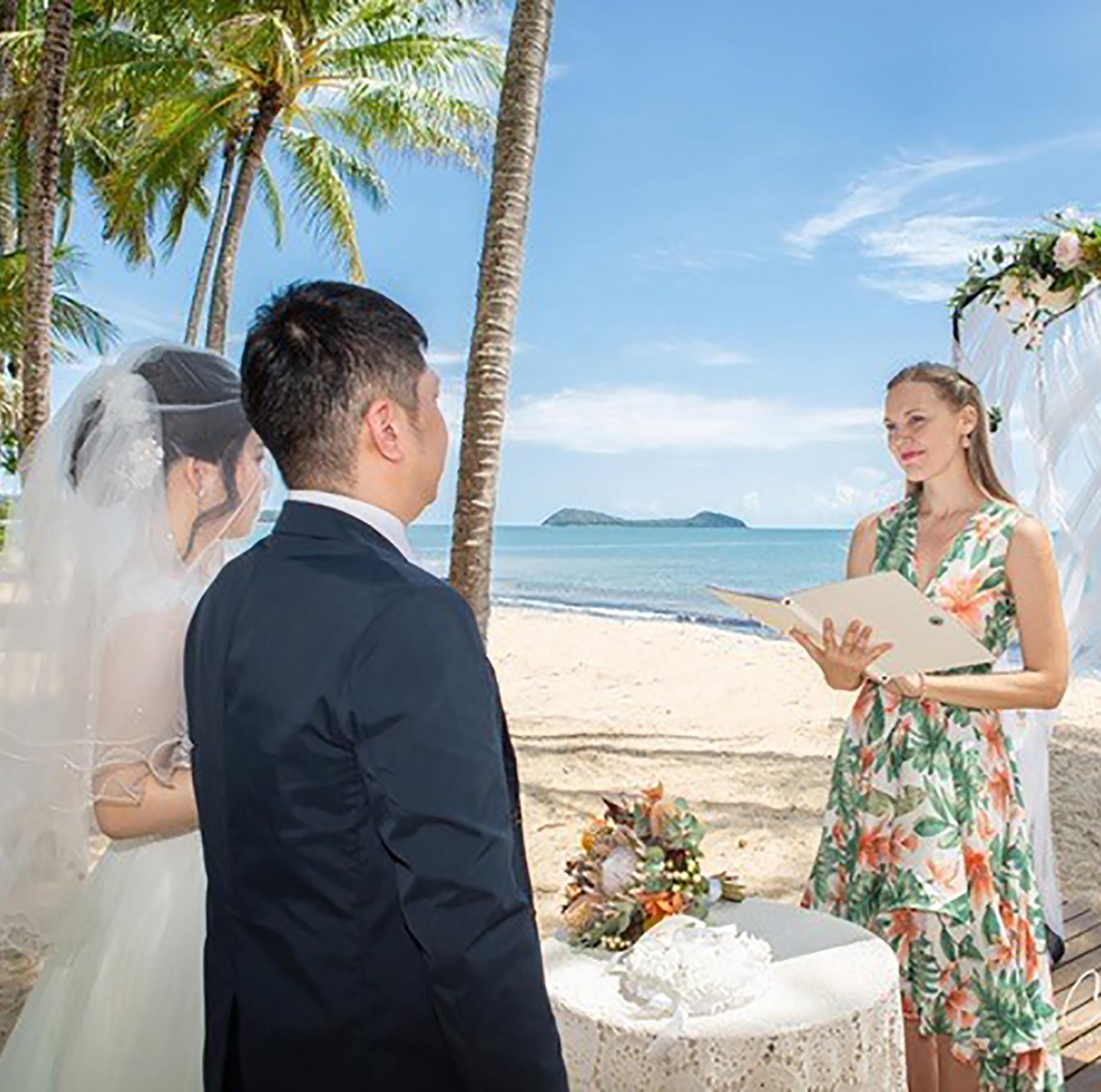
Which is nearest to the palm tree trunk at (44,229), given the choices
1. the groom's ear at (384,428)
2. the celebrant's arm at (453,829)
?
the groom's ear at (384,428)

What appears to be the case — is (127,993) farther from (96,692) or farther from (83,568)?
(83,568)

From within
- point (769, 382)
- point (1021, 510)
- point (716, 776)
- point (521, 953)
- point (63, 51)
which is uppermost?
point (769, 382)

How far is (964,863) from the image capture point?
3.12 metres

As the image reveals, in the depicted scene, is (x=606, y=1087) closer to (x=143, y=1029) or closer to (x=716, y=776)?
(x=143, y=1029)

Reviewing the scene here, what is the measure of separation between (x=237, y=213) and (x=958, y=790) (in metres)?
19.0

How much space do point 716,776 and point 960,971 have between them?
579cm

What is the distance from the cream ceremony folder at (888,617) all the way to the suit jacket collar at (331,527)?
130 cm

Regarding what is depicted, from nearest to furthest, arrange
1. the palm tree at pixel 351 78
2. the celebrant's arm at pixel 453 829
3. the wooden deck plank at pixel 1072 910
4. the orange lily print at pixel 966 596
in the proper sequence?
1. the celebrant's arm at pixel 453 829
2. the orange lily print at pixel 966 596
3. the wooden deck plank at pixel 1072 910
4. the palm tree at pixel 351 78

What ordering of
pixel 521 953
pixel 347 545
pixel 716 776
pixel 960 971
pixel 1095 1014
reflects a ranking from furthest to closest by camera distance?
pixel 716 776 → pixel 1095 1014 → pixel 960 971 → pixel 347 545 → pixel 521 953

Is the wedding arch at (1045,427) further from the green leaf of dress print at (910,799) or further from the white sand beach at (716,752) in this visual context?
the green leaf of dress print at (910,799)

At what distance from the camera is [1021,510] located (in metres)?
3.22

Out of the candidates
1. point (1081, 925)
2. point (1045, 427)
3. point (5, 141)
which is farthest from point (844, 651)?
point (5, 141)

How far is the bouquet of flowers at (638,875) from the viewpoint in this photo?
2.92 m

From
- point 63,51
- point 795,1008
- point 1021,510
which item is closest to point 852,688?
point 1021,510
